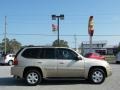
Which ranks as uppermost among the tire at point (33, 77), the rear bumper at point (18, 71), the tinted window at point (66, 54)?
the tinted window at point (66, 54)

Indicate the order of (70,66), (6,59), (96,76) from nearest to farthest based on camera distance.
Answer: (70,66) < (96,76) < (6,59)

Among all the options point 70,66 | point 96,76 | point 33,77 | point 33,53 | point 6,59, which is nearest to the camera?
point 33,77

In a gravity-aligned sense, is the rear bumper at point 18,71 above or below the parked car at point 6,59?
below

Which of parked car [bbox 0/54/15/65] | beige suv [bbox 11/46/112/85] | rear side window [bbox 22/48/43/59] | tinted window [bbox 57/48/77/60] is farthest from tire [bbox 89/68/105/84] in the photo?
parked car [bbox 0/54/15/65]

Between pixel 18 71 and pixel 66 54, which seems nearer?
pixel 18 71

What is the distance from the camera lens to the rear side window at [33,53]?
1501 centimetres

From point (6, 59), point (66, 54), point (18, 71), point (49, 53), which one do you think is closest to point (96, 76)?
point (66, 54)

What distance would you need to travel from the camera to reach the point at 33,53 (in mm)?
15102

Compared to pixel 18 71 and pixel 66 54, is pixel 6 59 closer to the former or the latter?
pixel 18 71

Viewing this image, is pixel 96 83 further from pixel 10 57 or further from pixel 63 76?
pixel 10 57

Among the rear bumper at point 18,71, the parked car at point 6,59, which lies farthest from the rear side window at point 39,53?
the parked car at point 6,59

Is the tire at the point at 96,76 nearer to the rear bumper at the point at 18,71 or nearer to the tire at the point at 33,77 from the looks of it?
the tire at the point at 33,77

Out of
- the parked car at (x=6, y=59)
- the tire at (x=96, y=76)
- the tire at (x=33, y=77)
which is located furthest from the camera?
the parked car at (x=6, y=59)

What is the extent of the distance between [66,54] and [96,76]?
170 centimetres
